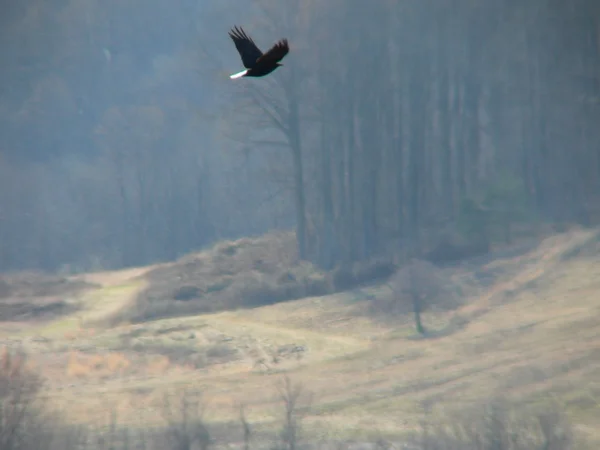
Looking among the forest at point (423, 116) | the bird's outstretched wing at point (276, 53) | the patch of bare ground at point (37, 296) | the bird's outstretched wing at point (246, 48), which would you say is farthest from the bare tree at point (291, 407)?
the bird's outstretched wing at point (276, 53)

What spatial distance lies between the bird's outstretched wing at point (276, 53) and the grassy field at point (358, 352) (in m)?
12.1

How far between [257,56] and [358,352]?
15994 millimetres

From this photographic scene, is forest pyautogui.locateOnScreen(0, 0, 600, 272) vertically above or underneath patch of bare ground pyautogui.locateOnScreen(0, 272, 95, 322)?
above

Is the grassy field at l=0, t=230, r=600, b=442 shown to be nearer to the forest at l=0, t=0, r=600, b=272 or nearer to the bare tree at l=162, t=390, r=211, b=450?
the bare tree at l=162, t=390, r=211, b=450

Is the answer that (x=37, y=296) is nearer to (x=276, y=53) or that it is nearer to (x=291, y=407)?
(x=291, y=407)

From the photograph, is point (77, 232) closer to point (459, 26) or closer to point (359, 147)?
point (359, 147)

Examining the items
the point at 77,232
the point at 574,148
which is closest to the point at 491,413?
the point at 574,148

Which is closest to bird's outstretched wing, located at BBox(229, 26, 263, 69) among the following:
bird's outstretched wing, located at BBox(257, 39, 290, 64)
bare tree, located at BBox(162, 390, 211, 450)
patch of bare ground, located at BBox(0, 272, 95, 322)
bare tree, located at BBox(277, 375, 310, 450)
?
bird's outstretched wing, located at BBox(257, 39, 290, 64)

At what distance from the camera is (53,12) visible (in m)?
52.8

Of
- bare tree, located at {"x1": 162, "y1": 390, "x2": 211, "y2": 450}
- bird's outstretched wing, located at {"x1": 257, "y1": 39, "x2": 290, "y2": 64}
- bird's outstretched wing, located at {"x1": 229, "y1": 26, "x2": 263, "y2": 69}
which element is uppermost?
bird's outstretched wing, located at {"x1": 229, "y1": 26, "x2": 263, "y2": 69}

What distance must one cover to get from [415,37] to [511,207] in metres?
7.06

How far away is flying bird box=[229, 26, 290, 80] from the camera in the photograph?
677cm

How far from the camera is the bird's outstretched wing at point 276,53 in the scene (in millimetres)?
6688

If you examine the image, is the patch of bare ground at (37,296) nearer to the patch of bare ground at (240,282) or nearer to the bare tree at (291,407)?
the patch of bare ground at (240,282)
